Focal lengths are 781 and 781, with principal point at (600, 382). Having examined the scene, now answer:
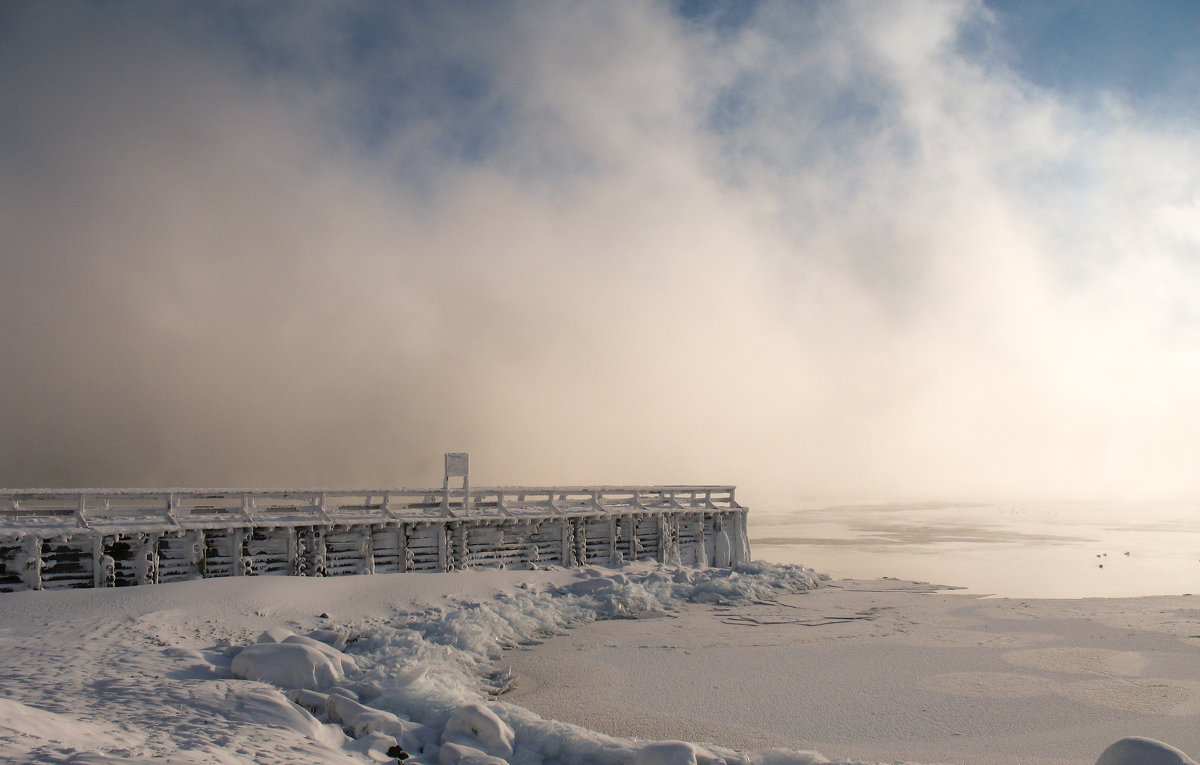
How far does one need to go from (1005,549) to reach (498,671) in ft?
107

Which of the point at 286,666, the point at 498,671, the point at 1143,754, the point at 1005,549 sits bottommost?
the point at 1005,549

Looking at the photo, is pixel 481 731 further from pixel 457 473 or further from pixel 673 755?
pixel 457 473

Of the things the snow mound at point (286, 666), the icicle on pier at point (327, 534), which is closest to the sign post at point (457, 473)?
the icicle on pier at point (327, 534)

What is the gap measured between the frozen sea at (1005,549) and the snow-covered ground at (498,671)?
6.70 m

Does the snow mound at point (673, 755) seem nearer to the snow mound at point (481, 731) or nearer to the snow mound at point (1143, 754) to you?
the snow mound at point (481, 731)

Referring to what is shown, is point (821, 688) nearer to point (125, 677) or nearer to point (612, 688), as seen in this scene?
point (612, 688)

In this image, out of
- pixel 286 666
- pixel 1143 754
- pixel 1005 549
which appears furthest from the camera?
pixel 1005 549

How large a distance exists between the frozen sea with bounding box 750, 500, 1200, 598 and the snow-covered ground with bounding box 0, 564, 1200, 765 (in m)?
6.70

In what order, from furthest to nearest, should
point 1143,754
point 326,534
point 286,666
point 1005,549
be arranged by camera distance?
point 1005,549 → point 326,534 → point 286,666 → point 1143,754

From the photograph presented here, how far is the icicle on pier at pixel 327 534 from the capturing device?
16.2 m

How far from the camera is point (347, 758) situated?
337 inches

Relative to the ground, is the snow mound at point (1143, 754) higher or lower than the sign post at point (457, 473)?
lower

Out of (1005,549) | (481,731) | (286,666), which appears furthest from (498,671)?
(1005,549)

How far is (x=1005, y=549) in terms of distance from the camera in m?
38.5
